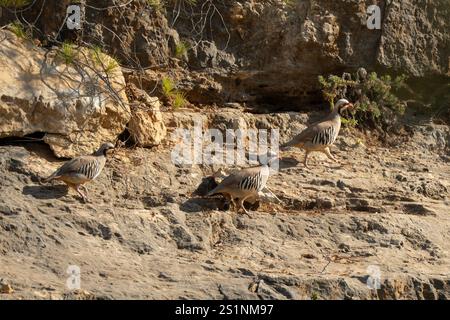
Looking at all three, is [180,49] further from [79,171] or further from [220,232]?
[220,232]

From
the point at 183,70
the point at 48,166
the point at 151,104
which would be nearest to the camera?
the point at 48,166

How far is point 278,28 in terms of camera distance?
39.9 feet

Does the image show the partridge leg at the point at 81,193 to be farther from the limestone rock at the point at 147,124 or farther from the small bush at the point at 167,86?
the small bush at the point at 167,86

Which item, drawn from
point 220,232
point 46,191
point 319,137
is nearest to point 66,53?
point 46,191

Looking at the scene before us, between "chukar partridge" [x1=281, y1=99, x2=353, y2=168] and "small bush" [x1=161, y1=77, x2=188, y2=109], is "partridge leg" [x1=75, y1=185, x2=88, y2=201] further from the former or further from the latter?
"chukar partridge" [x1=281, y1=99, x2=353, y2=168]

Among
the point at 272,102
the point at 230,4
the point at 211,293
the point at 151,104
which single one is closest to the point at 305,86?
the point at 272,102

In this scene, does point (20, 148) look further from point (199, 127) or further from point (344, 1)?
point (344, 1)

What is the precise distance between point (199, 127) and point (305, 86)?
1.60 meters

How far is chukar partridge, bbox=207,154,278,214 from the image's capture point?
1013cm

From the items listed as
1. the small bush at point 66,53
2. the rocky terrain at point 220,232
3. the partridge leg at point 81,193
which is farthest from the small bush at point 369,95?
the partridge leg at point 81,193

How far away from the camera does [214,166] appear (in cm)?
1094
